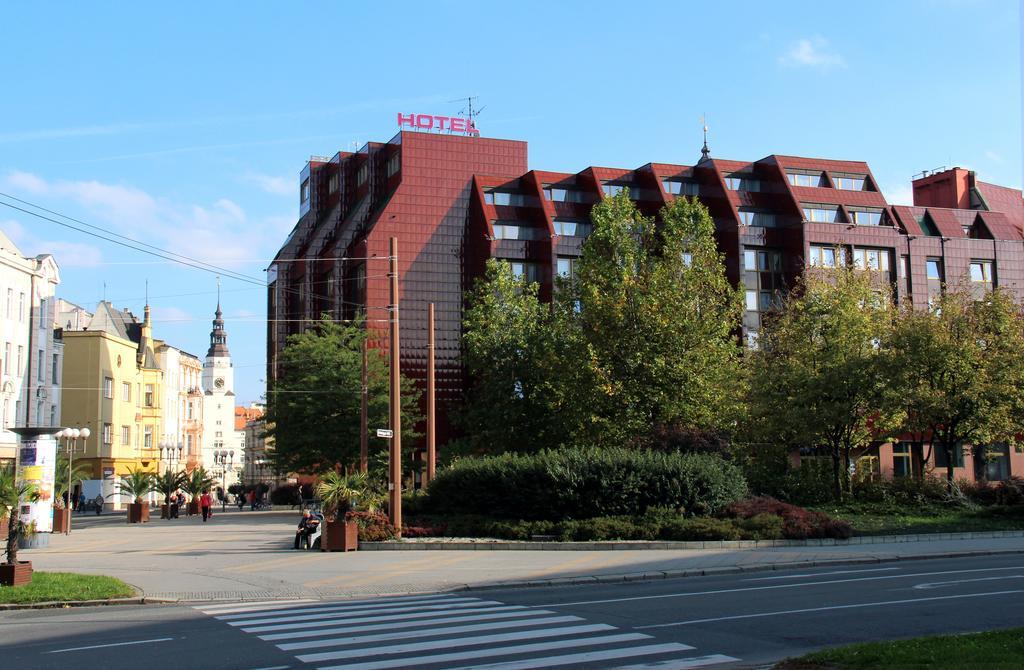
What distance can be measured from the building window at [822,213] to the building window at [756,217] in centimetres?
231

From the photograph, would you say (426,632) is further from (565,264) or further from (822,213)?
(822,213)

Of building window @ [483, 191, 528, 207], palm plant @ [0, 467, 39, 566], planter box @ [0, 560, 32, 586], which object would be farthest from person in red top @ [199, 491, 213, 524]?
planter box @ [0, 560, 32, 586]

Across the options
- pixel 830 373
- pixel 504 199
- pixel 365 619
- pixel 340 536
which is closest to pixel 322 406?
pixel 504 199

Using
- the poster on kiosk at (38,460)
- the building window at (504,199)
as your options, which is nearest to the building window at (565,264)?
the building window at (504,199)

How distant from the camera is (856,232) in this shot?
6575cm

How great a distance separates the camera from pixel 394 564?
75.7ft

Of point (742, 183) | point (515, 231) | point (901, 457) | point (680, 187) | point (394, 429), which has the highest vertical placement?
point (742, 183)

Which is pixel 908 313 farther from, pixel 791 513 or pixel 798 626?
pixel 798 626

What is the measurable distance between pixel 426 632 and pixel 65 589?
8.20 metres

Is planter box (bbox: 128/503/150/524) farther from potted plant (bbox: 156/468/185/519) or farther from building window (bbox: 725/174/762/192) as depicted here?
building window (bbox: 725/174/762/192)

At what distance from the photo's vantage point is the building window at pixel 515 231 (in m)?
66.9

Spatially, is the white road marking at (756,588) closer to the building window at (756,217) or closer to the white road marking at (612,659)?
the white road marking at (612,659)

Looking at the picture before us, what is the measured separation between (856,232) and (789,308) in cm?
2261

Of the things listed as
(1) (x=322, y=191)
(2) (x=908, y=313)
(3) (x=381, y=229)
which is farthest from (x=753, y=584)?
(1) (x=322, y=191)
